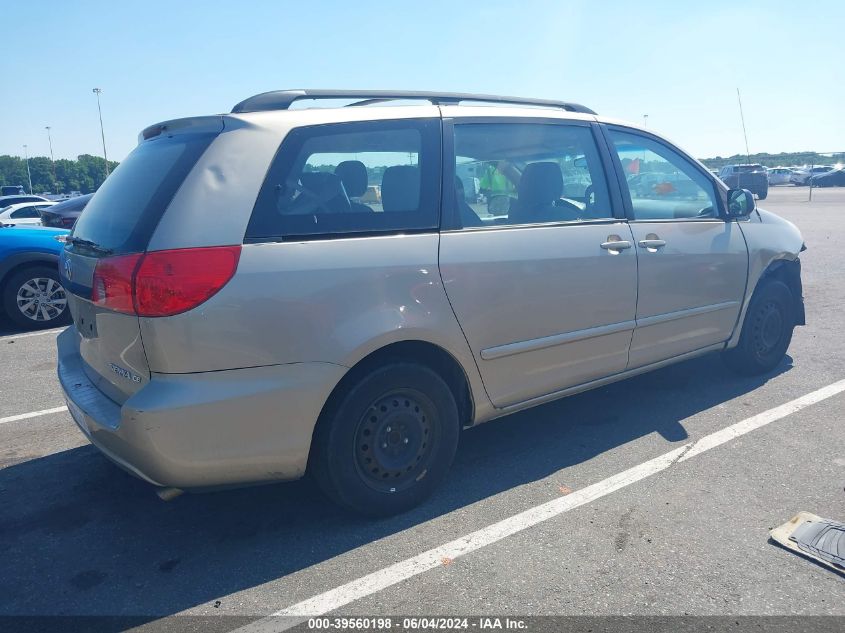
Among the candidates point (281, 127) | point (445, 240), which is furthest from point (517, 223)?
point (281, 127)

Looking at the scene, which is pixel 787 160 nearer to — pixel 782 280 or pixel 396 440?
pixel 782 280

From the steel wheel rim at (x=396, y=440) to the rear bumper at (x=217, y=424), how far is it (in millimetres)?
295

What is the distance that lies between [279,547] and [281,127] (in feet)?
5.99

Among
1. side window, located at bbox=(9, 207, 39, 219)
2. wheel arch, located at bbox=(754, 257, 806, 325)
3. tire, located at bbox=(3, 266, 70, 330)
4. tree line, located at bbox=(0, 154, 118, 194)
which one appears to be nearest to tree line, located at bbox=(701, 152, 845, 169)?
wheel arch, located at bbox=(754, 257, 806, 325)

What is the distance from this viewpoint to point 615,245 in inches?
153

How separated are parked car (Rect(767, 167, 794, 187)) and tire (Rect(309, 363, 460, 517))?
2006 inches

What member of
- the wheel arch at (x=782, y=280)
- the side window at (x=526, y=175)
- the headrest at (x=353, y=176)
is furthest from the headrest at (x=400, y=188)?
the wheel arch at (x=782, y=280)

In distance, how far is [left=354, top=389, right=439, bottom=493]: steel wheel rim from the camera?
312cm

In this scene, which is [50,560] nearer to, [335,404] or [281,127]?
[335,404]

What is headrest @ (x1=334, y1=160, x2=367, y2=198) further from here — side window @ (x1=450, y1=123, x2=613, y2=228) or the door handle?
the door handle

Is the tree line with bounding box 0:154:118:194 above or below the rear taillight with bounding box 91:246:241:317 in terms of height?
above

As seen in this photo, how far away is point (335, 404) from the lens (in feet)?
9.80

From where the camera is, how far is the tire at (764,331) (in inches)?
197

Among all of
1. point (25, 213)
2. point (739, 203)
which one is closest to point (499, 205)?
point (739, 203)
